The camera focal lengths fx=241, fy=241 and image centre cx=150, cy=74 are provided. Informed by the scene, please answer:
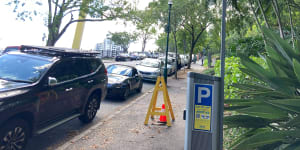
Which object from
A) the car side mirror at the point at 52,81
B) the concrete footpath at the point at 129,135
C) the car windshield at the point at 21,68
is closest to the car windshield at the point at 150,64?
the concrete footpath at the point at 129,135

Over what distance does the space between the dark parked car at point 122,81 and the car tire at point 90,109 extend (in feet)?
9.11

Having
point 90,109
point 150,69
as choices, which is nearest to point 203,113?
point 90,109

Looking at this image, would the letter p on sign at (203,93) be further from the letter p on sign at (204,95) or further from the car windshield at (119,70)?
the car windshield at (119,70)

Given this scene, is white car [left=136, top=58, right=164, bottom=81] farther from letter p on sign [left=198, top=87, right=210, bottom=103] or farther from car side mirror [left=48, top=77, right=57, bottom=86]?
letter p on sign [left=198, top=87, right=210, bottom=103]

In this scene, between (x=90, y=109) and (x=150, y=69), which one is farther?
(x=150, y=69)

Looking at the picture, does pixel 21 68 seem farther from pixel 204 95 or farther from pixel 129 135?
pixel 204 95

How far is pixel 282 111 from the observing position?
2.35 metres

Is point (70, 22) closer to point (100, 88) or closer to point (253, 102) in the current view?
point (100, 88)

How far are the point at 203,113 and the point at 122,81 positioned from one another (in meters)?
7.93

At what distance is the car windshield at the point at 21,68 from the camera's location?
465 centimetres

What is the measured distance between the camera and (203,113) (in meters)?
2.39

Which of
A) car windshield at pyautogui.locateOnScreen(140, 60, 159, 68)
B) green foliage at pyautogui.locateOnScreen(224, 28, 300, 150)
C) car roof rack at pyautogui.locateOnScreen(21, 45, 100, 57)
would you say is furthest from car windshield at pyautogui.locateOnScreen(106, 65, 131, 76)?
green foliage at pyautogui.locateOnScreen(224, 28, 300, 150)

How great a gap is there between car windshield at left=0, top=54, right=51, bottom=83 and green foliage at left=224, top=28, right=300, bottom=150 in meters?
3.78

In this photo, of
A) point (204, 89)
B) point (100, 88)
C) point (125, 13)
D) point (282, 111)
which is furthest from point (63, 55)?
point (125, 13)
